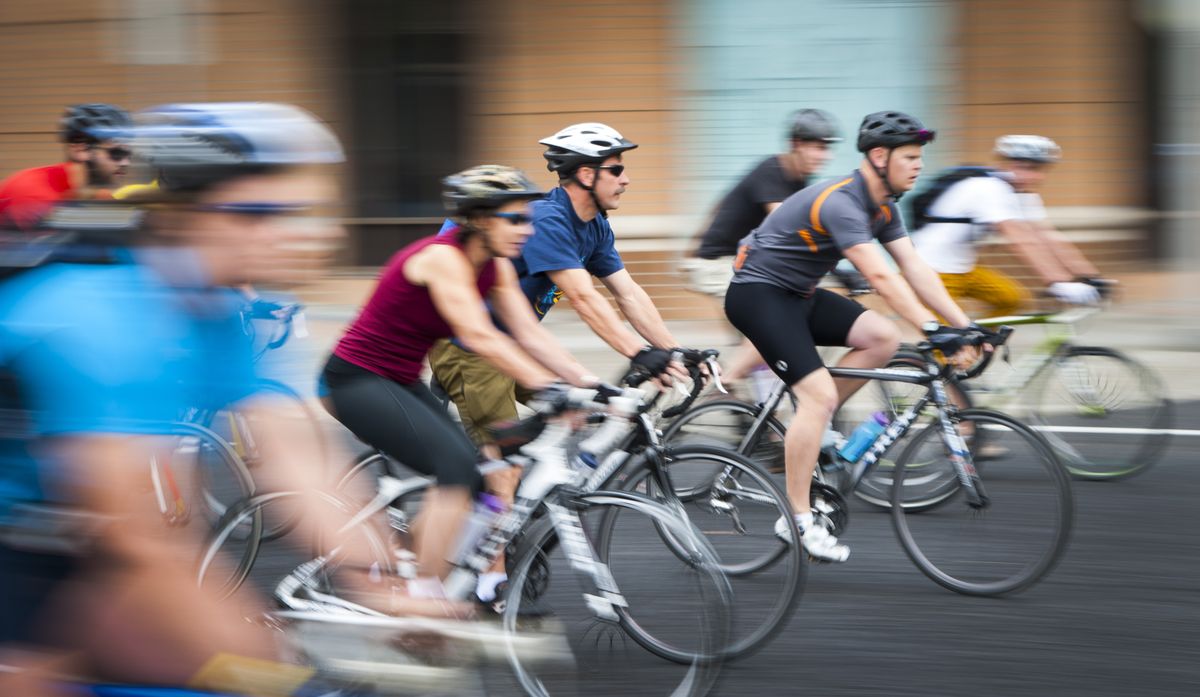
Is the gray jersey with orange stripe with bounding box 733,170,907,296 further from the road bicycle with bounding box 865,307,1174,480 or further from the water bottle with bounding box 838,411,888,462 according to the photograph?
the road bicycle with bounding box 865,307,1174,480

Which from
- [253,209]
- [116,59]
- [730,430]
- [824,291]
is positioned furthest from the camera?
[116,59]

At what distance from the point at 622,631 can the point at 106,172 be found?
3859 millimetres

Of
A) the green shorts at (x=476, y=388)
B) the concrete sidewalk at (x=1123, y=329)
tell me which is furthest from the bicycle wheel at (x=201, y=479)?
the concrete sidewalk at (x=1123, y=329)

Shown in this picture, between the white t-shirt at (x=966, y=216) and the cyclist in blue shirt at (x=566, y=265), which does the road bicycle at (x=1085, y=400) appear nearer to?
the white t-shirt at (x=966, y=216)

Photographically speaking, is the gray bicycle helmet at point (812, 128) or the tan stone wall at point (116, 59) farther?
the tan stone wall at point (116, 59)

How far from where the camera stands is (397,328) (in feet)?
13.6

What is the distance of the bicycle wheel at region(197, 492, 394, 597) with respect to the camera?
3205 mm

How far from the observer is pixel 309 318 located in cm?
1188

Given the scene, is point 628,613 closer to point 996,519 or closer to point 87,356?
point 996,519

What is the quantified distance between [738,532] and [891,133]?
163 centimetres

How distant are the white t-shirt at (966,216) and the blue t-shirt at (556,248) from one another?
2.32m

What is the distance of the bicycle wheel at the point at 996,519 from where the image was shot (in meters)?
4.93

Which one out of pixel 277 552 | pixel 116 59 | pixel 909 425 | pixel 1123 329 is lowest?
pixel 1123 329

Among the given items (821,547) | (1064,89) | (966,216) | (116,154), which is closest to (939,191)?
(966,216)
